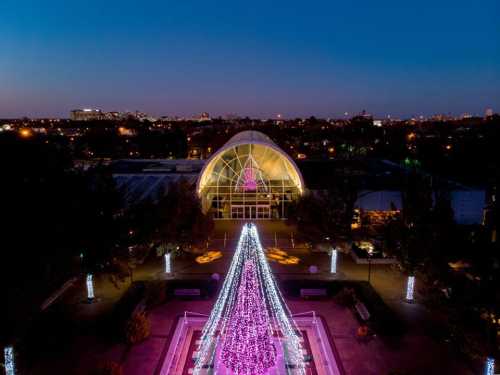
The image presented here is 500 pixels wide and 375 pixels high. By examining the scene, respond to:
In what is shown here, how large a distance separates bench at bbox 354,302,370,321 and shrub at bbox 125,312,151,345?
8287mm

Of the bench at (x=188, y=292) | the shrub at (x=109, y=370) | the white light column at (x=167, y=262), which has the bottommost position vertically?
the bench at (x=188, y=292)

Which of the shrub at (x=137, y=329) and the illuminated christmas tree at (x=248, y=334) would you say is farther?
the shrub at (x=137, y=329)

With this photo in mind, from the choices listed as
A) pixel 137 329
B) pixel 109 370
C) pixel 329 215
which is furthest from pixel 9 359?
pixel 329 215

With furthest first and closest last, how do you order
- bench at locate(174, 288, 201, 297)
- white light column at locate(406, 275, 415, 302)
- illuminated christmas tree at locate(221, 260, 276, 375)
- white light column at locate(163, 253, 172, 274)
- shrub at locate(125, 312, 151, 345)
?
white light column at locate(163, 253, 172, 274), bench at locate(174, 288, 201, 297), white light column at locate(406, 275, 415, 302), shrub at locate(125, 312, 151, 345), illuminated christmas tree at locate(221, 260, 276, 375)

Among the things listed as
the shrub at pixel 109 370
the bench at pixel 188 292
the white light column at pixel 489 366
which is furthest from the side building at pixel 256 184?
the shrub at pixel 109 370

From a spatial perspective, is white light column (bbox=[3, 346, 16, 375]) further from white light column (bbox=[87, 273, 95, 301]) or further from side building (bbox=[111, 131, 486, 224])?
side building (bbox=[111, 131, 486, 224])

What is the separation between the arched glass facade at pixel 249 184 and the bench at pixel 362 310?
43.9 feet

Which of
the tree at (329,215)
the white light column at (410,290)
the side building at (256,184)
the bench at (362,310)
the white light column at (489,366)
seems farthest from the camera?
the side building at (256,184)

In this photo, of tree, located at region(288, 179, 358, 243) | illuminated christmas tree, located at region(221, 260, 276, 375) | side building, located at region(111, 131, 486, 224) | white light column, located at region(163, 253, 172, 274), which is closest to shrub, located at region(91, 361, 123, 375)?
illuminated christmas tree, located at region(221, 260, 276, 375)

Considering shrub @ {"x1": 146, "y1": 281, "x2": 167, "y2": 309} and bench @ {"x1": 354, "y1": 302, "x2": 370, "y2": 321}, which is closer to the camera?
bench @ {"x1": 354, "y1": 302, "x2": 370, "y2": 321}

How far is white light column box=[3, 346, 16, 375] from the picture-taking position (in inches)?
442

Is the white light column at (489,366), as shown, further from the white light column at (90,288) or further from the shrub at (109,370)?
the white light column at (90,288)

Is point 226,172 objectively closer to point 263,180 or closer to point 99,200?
point 263,180

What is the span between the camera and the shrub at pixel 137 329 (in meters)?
13.8
